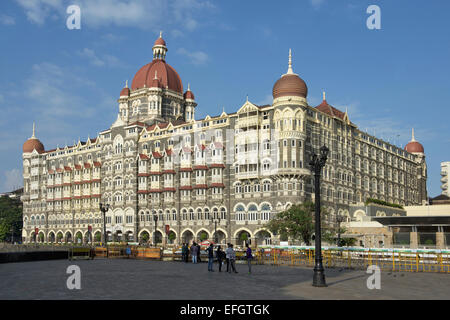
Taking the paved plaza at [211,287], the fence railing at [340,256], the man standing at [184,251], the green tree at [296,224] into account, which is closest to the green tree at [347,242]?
the green tree at [296,224]

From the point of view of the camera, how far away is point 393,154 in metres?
92.9

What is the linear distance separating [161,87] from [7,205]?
188 ft

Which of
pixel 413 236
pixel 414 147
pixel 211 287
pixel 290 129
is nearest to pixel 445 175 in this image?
pixel 414 147

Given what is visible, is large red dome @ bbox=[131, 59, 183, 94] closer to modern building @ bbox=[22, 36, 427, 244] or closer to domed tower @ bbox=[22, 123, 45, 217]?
modern building @ bbox=[22, 36, 427, 244]

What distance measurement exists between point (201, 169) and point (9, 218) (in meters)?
65.1

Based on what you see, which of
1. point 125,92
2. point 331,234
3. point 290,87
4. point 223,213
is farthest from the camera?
point 125,92

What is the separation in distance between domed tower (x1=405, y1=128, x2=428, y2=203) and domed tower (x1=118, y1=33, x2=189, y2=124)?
168 ft

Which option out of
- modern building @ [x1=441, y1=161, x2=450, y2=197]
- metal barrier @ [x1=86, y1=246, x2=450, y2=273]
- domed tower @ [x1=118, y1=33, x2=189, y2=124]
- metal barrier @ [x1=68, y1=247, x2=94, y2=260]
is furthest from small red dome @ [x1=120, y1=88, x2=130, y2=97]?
modern building @ [x1=441, y1=161, x2=450, y2=197]

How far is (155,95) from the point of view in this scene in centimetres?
8688

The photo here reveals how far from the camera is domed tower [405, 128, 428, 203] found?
340 feet

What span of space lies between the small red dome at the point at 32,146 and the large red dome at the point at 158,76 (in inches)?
1255

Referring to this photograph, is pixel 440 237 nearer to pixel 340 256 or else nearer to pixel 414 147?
pixel 340 256

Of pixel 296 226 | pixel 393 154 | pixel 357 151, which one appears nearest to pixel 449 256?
pixel 296 226
